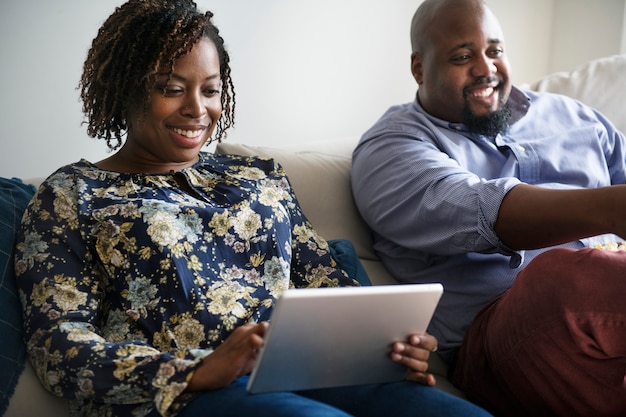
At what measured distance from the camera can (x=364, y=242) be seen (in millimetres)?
1882

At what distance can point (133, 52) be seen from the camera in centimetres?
149

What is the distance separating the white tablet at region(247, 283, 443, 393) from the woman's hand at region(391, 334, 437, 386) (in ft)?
0.04

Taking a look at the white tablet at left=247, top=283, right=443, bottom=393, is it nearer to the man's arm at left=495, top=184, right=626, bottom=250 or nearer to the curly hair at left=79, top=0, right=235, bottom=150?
the man's arm at left=495, top=184, right=626, bottom=250

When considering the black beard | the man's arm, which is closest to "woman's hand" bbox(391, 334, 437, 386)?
the man's arm

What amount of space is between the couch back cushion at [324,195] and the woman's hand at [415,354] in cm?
63

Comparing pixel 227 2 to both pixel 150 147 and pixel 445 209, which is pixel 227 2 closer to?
pixel 150 147

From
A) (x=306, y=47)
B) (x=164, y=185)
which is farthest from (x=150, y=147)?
(x=306, y=47)

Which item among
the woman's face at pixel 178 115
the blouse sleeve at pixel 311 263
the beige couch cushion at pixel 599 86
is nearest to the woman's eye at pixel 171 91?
the woman's face at pixel 178 115

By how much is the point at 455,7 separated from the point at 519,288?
2.53 feet

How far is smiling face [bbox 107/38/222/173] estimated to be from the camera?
58.4 inches

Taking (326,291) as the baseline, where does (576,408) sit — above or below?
below

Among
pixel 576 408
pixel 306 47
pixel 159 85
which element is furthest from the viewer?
pixel 306 47

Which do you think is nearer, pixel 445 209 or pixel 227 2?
pixel 445 209

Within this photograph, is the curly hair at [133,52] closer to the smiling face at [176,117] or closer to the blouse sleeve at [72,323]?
the smiling face at [176,117]
